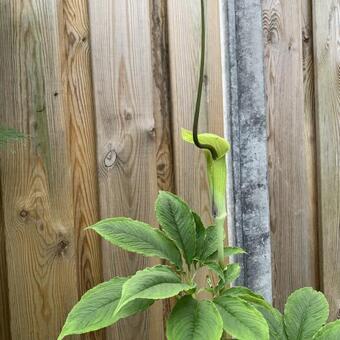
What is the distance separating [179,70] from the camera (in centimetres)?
185

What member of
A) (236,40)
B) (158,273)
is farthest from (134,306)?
(236,40)

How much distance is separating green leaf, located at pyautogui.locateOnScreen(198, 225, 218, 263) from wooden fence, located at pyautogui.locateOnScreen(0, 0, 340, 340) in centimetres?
43

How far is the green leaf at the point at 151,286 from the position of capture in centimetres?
114

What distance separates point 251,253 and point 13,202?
68cm

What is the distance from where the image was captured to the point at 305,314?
143cm

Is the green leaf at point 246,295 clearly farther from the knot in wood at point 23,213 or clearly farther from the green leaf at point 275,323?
the knot in wood at point 23,213

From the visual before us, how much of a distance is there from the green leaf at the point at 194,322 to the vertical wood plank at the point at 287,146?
85 centimetres

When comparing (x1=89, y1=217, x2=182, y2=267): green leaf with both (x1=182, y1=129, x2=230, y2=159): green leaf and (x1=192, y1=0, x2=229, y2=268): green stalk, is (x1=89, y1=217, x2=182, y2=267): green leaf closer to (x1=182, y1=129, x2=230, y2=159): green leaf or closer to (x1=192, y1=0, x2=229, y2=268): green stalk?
(x1=192, y1=0, x2=229, y2=268): green stalk

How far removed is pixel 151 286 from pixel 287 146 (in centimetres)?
101

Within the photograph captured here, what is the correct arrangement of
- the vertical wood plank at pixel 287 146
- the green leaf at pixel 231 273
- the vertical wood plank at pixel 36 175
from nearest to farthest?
1. the green leaf at pixel 231 273
2. the vertical wood plank at pixel 36 175
3. the vertical wood plank at pixel 287 146

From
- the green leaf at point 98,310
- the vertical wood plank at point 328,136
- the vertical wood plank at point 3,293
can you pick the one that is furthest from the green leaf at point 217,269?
the vertical wood plank at point 328,136

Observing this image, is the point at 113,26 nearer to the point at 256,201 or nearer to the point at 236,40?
the point at 236,40

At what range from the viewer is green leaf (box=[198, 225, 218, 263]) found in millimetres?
1389

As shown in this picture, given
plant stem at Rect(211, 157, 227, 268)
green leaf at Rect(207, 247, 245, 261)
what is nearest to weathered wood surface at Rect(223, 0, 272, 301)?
green leaf at Rect(207, 247, 245, 261)
